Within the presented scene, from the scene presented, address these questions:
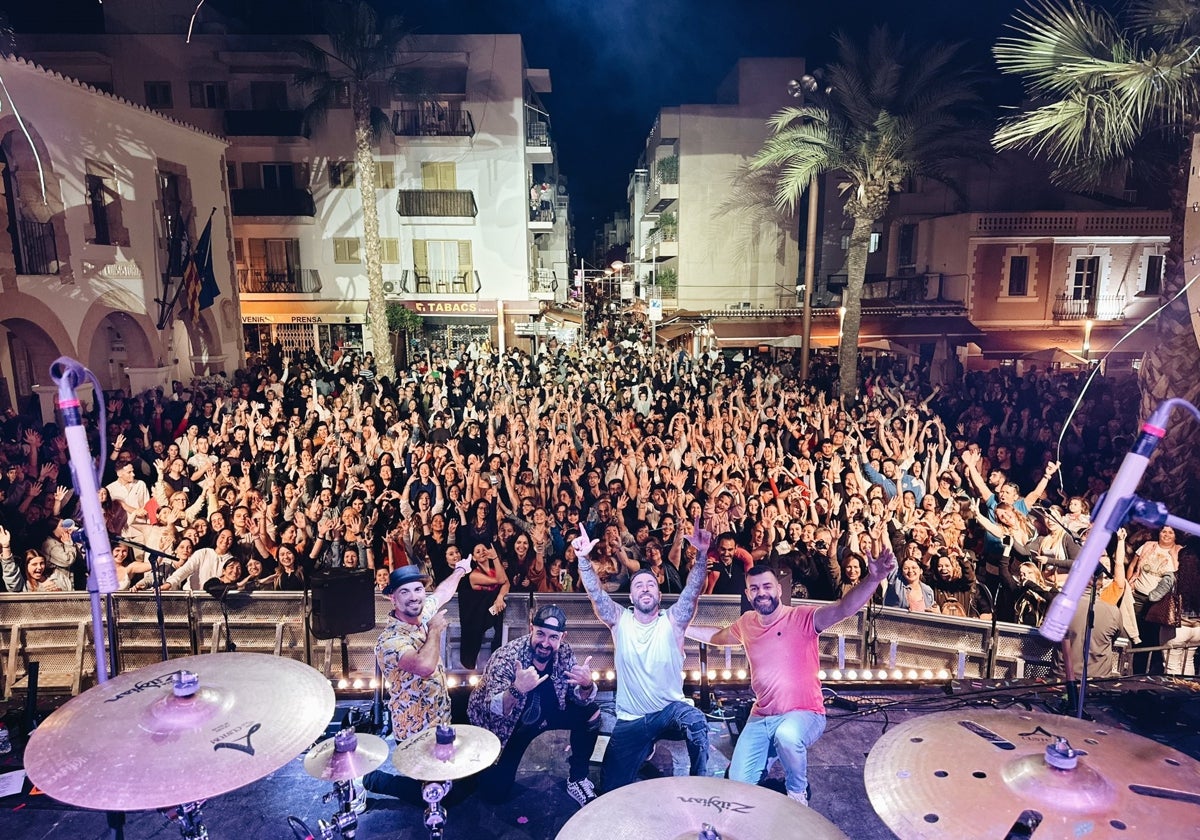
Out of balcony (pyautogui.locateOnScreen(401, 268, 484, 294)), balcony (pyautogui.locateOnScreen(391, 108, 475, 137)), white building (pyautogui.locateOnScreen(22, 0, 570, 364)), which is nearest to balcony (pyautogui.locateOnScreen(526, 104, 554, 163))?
white building (pyautogui.locateOnScreen(22, 0, 570, 364))

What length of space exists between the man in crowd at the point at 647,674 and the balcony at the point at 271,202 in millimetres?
25618

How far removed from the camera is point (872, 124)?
15.0 meters

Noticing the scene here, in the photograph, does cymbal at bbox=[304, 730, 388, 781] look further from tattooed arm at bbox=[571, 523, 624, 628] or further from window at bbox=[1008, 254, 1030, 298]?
window at bbox=[1008, 254, 1030, 298]

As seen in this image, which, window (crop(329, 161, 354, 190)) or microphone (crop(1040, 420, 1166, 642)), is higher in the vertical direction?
window (crop(329, 161, 354, 190))

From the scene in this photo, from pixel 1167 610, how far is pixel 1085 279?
21195mm

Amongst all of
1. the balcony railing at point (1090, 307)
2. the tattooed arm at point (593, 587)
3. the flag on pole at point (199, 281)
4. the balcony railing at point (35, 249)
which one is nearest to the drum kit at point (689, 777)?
the tattooed arm at point (593, 587)

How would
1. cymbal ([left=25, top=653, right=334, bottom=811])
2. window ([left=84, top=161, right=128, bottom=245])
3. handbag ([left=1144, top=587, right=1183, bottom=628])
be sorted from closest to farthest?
cymbal ([left=25, top=653, right=334, bottom=811]) < handbag ([left=1144, top=587, right=1183, bottom=628]) < window ([left=84, top=161, right=128, bottom=245])

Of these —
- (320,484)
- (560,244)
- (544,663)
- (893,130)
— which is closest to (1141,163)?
(893,130)

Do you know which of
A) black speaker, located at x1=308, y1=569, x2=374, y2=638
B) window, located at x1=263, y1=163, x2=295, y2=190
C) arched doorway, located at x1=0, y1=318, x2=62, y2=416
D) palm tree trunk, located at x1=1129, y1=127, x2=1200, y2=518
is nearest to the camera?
black speaker, located at x1=308, y1=569, x2=374, y2=638

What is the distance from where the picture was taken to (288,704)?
310cm

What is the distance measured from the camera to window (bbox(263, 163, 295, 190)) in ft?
86.4

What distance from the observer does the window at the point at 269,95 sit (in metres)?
25.8

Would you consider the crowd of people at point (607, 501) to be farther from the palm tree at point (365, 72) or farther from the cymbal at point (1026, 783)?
the palm tree at point (365, 72)

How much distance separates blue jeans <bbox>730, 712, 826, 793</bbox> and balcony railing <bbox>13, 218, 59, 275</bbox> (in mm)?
14043
